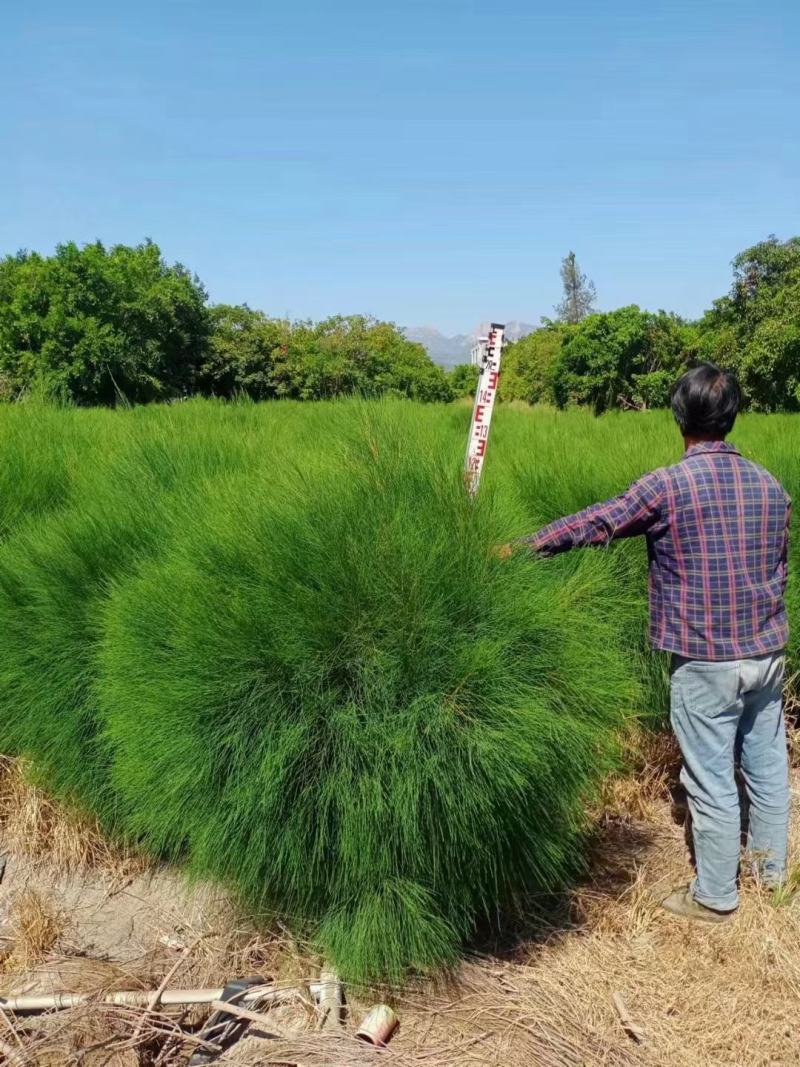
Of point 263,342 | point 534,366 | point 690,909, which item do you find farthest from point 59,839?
point 534,366

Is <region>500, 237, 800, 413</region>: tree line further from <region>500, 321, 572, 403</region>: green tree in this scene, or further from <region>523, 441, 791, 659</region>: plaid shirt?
<region>523, 441, 791, 659</region>: plaid shirt

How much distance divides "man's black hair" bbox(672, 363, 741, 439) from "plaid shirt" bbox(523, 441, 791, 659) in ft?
0.18

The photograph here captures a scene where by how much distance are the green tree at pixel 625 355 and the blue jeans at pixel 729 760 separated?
21625mm

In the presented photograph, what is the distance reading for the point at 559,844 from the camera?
7.34 feet

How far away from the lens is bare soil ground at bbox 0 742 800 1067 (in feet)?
6.31

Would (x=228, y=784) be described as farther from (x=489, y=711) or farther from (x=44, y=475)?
(x=44, y=475)

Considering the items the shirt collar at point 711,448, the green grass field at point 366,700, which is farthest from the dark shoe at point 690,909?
the shirt collar at point 711,448

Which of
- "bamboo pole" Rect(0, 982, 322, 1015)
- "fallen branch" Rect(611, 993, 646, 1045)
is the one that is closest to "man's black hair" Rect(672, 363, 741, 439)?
"fallen branch" Rect(611, 993, 646, 1045)

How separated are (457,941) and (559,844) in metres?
0.37

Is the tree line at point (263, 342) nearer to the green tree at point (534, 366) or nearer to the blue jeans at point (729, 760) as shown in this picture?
the green tree at point (534, 366)

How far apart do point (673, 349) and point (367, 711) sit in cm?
2450

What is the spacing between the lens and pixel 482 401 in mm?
2639

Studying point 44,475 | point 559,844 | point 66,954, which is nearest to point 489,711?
point 559,844

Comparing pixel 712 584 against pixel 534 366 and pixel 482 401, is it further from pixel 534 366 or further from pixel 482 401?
pixel 534 366
